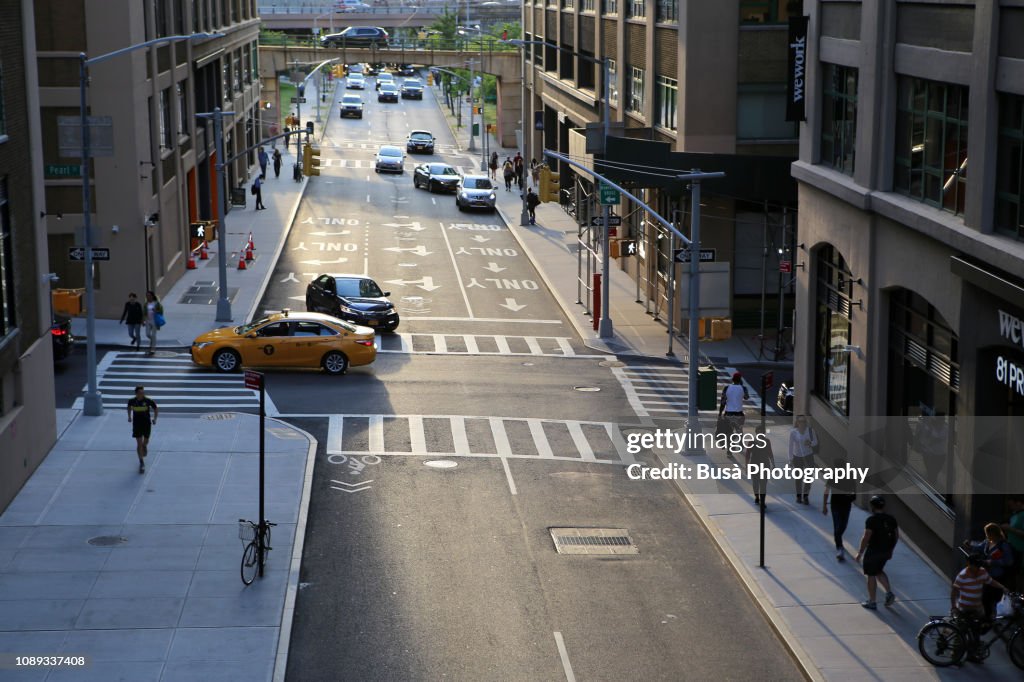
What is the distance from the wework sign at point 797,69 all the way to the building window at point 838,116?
2.07ft

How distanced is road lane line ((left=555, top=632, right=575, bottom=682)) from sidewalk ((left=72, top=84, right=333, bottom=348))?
23.8 meters

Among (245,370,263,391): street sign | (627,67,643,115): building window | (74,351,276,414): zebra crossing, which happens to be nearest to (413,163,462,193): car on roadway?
(627,67,643,115): building window

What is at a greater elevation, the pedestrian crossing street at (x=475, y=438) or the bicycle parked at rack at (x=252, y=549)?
the bicycle parked at rack at (x=252, y=549)

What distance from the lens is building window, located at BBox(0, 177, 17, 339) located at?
26.4m

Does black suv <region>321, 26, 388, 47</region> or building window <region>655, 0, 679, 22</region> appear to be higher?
black suv <region>321, 26, 388, 47</region>

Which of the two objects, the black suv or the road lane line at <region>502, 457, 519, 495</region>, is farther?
the black suv

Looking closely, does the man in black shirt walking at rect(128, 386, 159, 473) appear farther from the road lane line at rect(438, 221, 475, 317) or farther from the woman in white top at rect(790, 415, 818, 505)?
the road lane line at rect(438, 221, 475, 317)

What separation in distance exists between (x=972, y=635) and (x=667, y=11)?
104 ft

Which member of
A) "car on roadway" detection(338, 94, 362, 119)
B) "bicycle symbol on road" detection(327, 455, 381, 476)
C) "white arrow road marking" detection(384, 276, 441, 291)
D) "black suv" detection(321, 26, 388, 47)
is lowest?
"bicycle symbol on road" detection(327, 455, 381, 476)

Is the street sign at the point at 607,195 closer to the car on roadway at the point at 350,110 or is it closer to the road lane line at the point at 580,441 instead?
the road lane line at the point at 580,441

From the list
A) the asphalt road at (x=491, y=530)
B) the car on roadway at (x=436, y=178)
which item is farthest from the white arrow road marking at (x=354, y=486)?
the car on roadway at (x=436, y=178)

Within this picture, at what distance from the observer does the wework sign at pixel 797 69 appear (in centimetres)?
2903

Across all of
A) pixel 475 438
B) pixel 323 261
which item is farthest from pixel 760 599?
pixel 323 261

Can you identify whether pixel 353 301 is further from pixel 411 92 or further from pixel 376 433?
pixel 411 92
